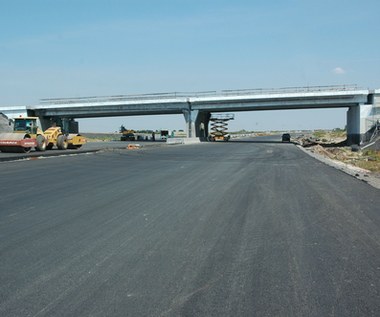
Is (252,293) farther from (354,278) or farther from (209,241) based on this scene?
(209,241)

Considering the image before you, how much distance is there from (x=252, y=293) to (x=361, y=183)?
11.8m

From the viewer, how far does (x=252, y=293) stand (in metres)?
4.87

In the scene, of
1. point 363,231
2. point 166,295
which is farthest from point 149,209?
point 166,295

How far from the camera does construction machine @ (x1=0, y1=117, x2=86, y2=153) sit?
31.1 meters

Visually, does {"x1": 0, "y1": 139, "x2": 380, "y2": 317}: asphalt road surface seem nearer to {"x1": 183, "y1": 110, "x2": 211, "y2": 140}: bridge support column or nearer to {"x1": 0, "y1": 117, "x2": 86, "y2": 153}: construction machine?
{"x1": 0, "y1": 117, "x2": 86, "y2": 153}: construction machine

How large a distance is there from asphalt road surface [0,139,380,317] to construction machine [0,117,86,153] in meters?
20.0

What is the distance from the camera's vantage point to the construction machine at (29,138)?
31.1 metres

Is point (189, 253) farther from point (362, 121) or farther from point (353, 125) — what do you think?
point (353, 125)

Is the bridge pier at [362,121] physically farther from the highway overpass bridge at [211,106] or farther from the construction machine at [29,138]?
the construction machine at [29,138]

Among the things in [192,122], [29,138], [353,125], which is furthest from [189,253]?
[192,122]

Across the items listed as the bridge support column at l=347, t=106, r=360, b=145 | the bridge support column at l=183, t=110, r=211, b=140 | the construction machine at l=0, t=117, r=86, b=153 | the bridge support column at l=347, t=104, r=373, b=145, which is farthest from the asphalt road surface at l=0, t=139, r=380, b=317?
the bridge support column at l=183, t=110, r=211, b=140

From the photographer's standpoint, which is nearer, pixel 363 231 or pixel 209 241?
pixel 209 241

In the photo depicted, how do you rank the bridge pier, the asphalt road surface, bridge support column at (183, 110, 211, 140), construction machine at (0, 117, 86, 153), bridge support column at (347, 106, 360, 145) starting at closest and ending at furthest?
the asphalt road surface, construction machine at (0, 117, 86, 153), the bridge pier, bridge support column at (347, 106, 360, 145), bridge support column at (183, 110, 211, 140)

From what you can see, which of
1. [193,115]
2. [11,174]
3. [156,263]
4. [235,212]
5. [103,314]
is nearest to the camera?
[103,314]
